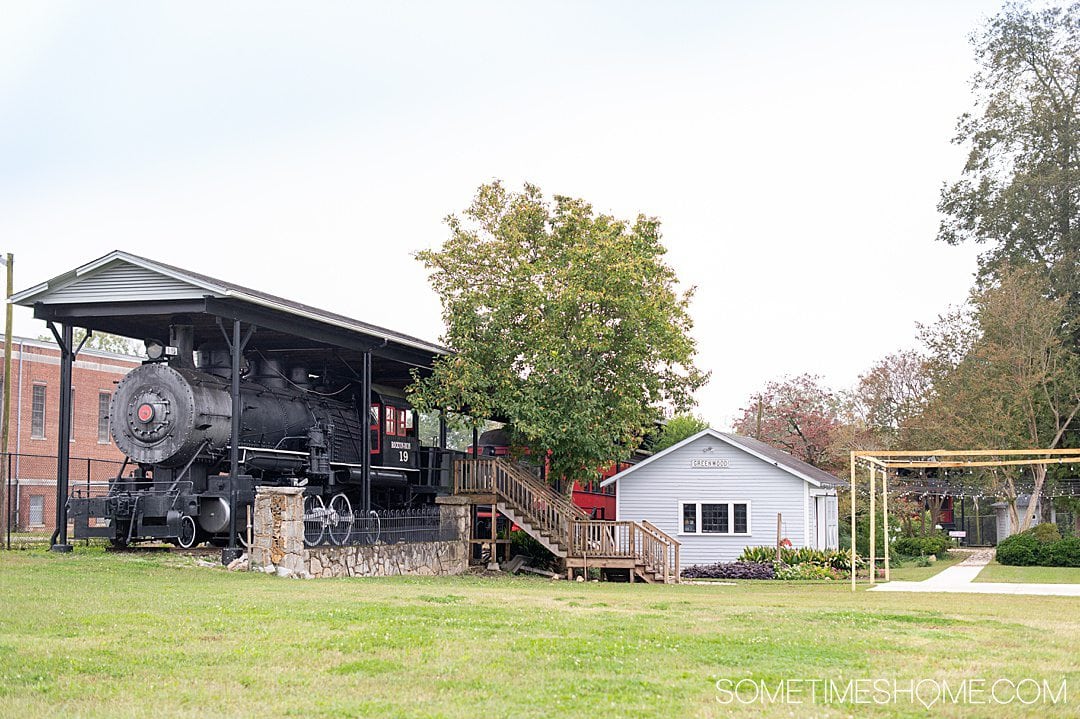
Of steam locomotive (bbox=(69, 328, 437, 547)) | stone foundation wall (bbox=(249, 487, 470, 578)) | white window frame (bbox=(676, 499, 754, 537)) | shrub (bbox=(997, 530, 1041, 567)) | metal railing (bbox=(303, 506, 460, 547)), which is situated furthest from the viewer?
shrub (bbox=(997, 530, 1041, 567))

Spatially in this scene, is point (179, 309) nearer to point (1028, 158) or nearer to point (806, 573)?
point (806, 573)

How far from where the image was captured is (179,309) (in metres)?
21.4

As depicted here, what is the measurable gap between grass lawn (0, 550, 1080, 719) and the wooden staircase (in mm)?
9771

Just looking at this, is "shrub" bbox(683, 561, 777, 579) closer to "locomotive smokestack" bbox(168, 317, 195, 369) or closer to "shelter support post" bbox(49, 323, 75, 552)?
"locomotive smokestack" bbox(168, 317, 195, 369)

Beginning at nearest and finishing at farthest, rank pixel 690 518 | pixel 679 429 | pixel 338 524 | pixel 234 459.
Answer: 1. pixel 234 459
2. pixel 338 524
3. pixel 690 518
4. pixel 679 429

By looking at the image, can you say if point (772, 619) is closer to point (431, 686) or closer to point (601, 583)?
point (431, 686)

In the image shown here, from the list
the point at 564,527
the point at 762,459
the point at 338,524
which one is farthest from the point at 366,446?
the point at 762,459

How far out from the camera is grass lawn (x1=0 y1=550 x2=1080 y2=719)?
27.4ft

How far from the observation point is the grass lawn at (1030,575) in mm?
28078

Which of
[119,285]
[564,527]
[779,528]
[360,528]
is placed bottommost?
[779,528]

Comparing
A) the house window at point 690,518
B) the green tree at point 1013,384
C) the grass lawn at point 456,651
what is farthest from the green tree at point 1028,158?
the grass lawn at point 456,651

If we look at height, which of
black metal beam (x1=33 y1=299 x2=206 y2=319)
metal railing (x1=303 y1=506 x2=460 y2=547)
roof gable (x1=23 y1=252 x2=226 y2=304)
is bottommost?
metal railing (x1=303 y1=506 x2=460 y2=547)

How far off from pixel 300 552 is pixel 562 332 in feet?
30.2

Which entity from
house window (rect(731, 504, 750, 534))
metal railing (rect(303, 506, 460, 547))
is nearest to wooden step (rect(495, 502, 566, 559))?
metal railing (rect(303, 506, 460, 547))
